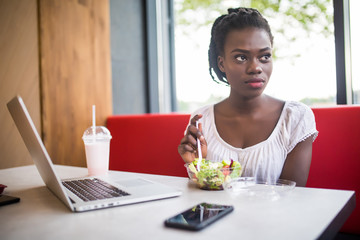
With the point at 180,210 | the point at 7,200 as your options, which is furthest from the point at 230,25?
the point at 7,200

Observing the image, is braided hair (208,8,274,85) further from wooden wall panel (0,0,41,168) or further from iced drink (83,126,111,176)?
wooden wall panel (0,0,41,168)

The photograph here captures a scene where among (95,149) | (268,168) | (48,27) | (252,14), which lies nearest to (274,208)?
(268,168)

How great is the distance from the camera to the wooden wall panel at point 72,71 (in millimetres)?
2039

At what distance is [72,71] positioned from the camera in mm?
2195

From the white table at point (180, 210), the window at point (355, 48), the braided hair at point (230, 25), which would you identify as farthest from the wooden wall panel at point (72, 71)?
the window at point (355, 48)

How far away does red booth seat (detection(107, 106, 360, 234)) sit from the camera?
56.1 inches

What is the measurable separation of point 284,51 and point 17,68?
6.01ft

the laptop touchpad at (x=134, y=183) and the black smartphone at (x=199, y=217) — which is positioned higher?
the black smartphone at (x=199, y=217)

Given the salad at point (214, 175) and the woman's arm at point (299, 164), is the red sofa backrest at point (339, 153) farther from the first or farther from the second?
the salad at point (214, 175)

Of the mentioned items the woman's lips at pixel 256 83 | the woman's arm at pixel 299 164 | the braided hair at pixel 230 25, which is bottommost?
the woman's arm at pixel 299 164

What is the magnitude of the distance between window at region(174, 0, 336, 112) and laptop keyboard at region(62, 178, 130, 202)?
1.67 metres

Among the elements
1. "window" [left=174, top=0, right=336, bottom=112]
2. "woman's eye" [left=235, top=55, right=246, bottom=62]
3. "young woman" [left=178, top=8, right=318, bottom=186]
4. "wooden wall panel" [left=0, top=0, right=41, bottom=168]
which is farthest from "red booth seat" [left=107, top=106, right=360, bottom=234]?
"window" [left=174, top=0, right=336, bottom=112]

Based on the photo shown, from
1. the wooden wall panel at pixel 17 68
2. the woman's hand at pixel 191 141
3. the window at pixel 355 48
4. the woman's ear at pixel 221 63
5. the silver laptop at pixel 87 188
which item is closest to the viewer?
the silver laptop at pixel 87 188

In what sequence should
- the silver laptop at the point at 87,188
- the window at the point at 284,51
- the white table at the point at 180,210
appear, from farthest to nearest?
the window at the point at 284,51
the silver laptop at the point at 87,188
the white table at the point at 180,210
